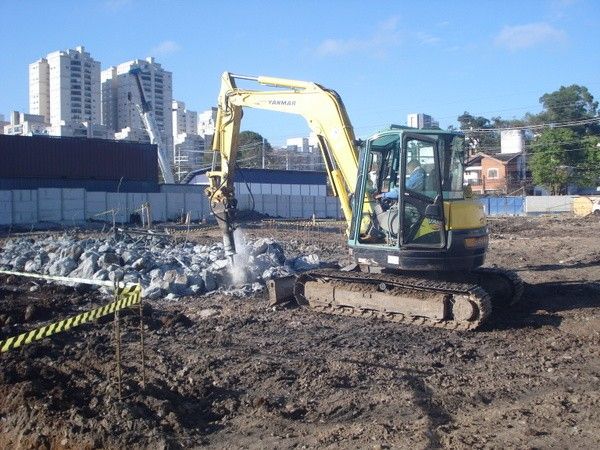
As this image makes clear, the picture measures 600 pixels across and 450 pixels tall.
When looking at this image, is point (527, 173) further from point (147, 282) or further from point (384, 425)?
point (384, 425)

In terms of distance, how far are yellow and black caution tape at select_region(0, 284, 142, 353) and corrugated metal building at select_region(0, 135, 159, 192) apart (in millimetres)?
36030

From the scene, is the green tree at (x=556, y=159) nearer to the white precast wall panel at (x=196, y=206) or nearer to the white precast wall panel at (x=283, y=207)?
the white precast wall panel at (x=283, y=207)

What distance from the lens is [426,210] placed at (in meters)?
10.7

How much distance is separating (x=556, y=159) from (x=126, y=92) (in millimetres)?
68515

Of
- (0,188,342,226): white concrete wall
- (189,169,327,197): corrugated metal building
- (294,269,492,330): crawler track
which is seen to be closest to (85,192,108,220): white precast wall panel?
(0,188,342,226): white concrete wall

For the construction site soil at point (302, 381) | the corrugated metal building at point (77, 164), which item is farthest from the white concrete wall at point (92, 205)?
the construction site soil at point (302, 381)

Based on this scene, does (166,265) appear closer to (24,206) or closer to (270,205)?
(24,206)

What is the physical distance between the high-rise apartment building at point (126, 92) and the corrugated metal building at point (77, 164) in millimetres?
59623

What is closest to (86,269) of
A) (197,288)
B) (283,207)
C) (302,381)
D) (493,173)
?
(197,288)

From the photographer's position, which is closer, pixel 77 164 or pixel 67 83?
pixel 77 164

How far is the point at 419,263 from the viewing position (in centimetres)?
1080

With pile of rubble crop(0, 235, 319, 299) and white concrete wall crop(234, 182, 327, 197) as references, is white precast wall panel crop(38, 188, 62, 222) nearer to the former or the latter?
white concrete wall crop(234, 182, 327, 197)

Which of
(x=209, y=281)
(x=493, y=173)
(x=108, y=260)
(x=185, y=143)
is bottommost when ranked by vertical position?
(x=209, y=281)

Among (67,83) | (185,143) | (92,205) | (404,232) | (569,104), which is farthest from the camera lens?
(67,83)
